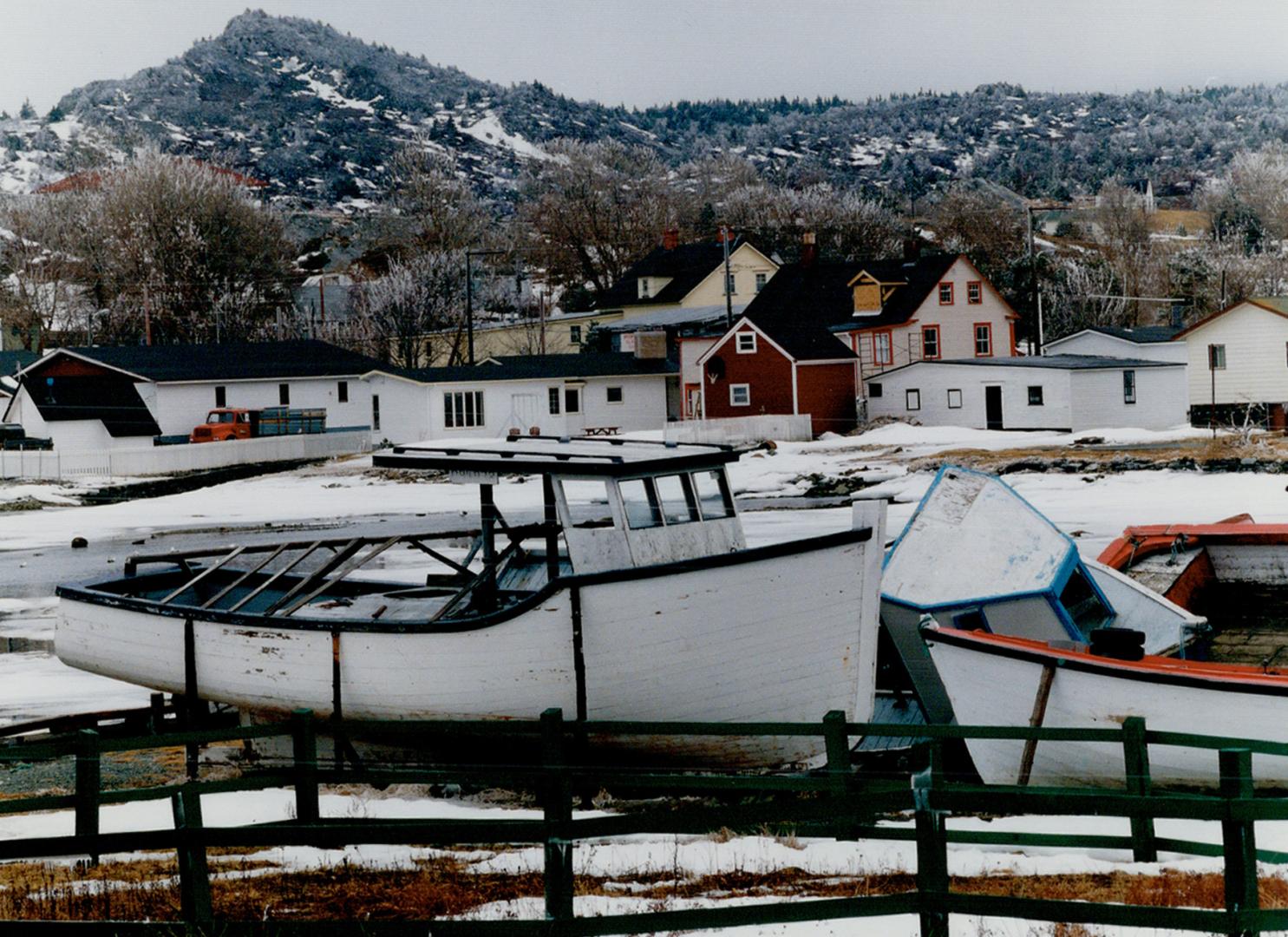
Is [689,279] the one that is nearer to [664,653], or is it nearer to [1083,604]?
[1083,604]

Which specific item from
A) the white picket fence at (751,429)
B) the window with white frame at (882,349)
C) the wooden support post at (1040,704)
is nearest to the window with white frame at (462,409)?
the white picket fence at (751,429)

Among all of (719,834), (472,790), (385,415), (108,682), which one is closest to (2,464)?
(385,415)

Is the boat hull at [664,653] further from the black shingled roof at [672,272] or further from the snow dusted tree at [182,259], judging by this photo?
the snow dusted tree at [182,259]

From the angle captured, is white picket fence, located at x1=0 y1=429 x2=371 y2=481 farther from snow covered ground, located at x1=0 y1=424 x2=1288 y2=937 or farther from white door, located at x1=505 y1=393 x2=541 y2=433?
white door, located at x1=505 y1=393 x2=541 y2=433

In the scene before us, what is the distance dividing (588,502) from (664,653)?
1679 mm

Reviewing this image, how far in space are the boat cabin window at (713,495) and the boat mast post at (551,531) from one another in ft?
4.76

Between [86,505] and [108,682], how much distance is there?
101ft

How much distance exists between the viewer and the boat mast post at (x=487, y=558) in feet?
48.6

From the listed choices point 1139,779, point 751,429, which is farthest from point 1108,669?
point 751,429

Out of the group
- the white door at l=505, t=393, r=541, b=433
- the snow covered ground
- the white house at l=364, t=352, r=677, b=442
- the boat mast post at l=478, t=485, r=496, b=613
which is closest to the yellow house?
the white house at l=364, t=352, r=677, b=442

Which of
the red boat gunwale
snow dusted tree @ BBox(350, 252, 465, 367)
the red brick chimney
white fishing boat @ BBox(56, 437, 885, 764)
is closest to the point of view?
white fishing boat @ BBox(56, 437, 885, 764)

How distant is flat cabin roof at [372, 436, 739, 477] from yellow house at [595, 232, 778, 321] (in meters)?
80.3

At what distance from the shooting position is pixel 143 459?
59812 millimetres

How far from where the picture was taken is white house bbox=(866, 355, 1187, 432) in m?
57.1
